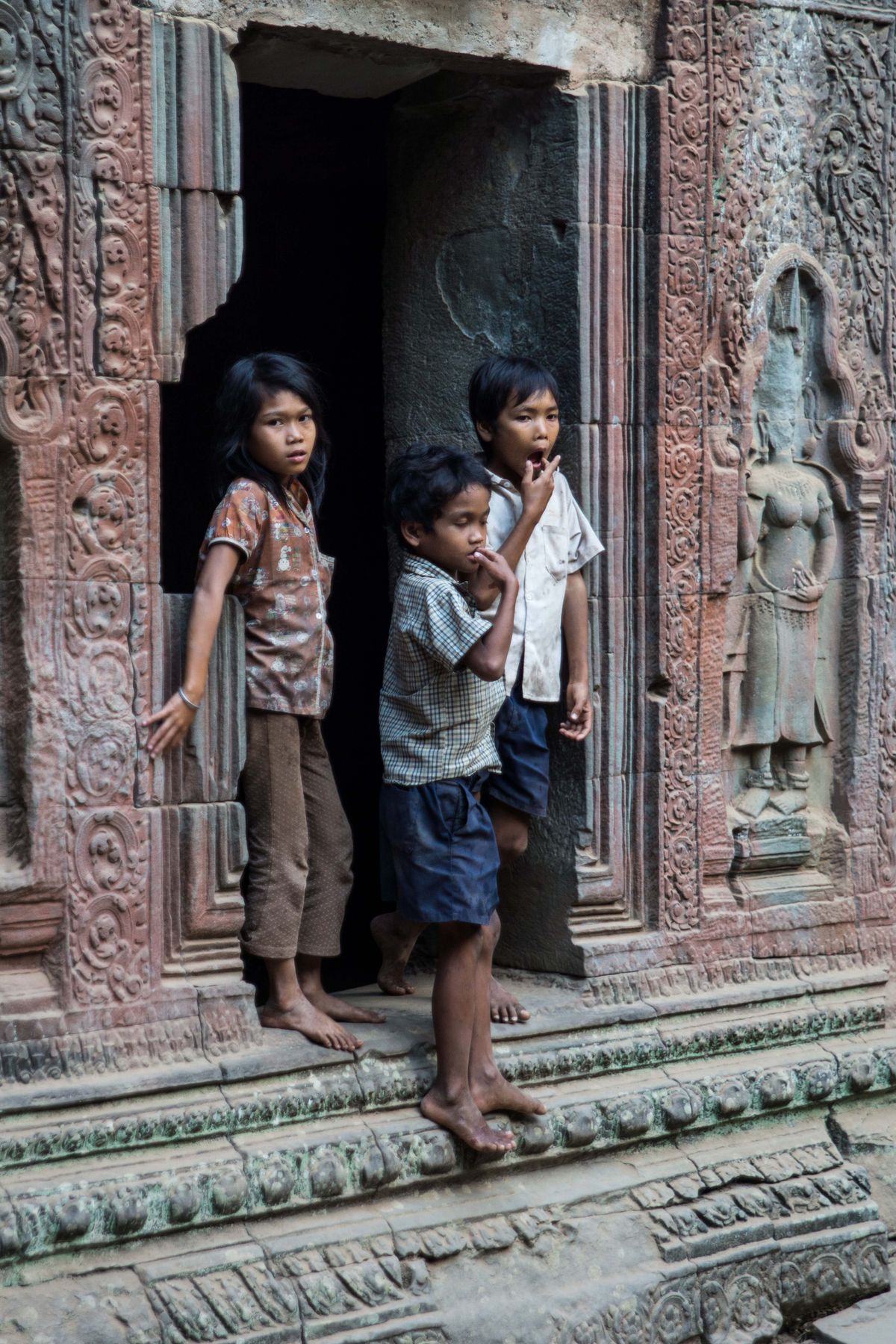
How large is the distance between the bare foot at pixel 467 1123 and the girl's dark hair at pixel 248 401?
62.7 inches

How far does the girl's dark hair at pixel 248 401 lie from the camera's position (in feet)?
14.0

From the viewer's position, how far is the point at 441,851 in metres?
4.33

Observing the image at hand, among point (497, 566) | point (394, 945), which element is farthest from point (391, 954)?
point (497, 566)

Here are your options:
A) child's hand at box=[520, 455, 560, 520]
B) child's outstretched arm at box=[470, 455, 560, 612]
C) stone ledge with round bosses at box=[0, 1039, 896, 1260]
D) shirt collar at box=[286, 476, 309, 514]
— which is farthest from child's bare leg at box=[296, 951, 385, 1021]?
child's hand at box=[520, 455, 560, 520]

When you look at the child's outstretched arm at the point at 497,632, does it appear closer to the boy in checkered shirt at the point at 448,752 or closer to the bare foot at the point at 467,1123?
the boy in checkered shirt at the point at 448,752

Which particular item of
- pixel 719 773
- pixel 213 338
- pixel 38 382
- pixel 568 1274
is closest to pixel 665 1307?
pixel 568 1274

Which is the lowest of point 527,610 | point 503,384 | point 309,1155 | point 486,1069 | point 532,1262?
point 532,1262

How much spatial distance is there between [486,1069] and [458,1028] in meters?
0.20

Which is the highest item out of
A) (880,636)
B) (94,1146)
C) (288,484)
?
(288,484)

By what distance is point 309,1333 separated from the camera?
4.01 metres

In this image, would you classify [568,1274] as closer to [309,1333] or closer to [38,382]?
[309,1333]

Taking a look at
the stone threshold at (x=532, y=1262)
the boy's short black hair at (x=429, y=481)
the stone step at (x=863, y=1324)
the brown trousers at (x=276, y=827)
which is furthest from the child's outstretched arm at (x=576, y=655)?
the stone step at (x=863, y=1324)

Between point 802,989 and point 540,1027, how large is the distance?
103cm

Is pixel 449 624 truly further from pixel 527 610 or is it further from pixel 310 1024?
pixel 310 1024
